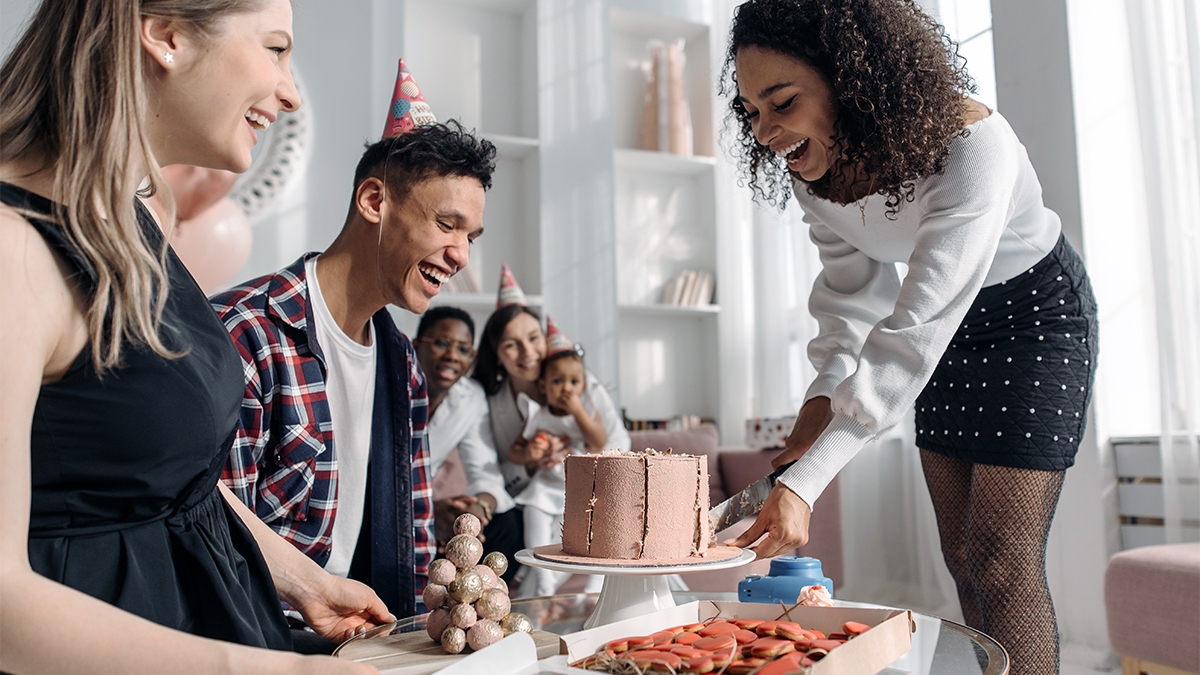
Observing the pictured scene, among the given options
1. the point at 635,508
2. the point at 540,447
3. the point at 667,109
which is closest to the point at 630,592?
the point at 635,508

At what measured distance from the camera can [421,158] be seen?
1.38 m

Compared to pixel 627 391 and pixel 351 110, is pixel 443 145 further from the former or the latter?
pixel 627 391

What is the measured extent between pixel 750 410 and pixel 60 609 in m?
3.94

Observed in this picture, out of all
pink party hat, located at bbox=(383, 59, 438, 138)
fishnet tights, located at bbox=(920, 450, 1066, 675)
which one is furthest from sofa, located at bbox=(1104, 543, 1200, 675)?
pink party hat, located at bbox=(383, 59, 438, 138)

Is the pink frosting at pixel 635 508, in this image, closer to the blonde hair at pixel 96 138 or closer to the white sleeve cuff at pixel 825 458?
the white sleeve cuff at pixel 825 458

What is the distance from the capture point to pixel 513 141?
3861 millimetres

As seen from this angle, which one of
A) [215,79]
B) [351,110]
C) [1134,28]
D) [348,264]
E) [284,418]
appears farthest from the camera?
[351,110]

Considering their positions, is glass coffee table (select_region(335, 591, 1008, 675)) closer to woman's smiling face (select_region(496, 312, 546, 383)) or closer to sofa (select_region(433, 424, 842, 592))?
sofa (select_region(433, 424, 842, 592))

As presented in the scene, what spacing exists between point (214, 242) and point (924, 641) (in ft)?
9.51

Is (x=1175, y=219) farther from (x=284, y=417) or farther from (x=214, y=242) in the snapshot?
(x=214, y=242)

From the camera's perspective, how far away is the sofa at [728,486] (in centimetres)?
280

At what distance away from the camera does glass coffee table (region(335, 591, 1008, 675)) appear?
0.80 metres

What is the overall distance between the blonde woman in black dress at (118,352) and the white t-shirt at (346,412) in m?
0.49

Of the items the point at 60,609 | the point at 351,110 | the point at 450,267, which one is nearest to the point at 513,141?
the point at 351,110
